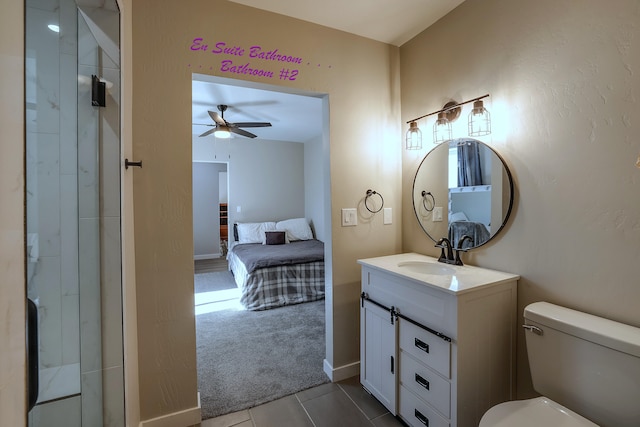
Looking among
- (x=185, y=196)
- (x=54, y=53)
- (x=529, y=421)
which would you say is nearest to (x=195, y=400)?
(x=185, y=196)

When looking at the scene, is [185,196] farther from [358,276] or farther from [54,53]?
[358,276]

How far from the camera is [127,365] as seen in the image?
1.36 m

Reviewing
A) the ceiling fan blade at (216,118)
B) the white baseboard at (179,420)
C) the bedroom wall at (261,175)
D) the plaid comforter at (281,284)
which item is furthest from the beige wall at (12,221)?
the bedroom wall at (261,175)

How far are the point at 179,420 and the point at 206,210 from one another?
532 cm

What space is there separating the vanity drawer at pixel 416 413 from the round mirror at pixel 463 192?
2.96ft

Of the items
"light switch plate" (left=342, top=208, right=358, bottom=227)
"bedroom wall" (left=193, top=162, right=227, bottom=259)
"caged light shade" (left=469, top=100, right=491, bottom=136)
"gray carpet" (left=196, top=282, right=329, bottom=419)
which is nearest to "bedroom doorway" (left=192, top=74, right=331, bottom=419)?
"gray carpet" (left=196, top=282, right=329, bottom=419)

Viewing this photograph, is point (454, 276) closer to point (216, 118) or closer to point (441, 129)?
point (441, 129)

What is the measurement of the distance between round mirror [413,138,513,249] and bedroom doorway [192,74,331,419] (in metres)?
0.69

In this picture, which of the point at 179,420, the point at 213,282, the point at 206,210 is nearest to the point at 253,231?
the point at 213,282

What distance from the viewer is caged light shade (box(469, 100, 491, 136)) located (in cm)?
160

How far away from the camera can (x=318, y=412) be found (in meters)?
1.76

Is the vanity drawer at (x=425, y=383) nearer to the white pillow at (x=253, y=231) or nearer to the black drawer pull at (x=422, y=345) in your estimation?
the black drawer pull at (x=422, y=345)

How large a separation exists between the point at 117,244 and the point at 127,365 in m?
0.59

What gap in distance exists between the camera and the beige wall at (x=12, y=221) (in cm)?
44
